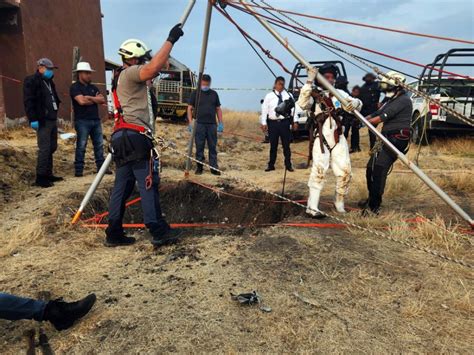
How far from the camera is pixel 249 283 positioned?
2879 mm

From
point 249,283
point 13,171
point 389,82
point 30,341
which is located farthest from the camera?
point 13,171

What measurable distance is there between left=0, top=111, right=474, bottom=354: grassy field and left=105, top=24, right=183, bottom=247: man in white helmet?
32 centimetres

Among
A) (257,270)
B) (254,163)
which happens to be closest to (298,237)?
(257,270)

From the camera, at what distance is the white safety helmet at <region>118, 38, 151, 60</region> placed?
3.48 meters

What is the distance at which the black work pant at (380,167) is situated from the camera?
4.55 metres

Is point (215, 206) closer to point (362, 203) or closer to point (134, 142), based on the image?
point (362, 203)

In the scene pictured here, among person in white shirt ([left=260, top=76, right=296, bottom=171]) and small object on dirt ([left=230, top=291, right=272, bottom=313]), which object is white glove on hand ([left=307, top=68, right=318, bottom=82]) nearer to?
small object on dirt ([left=230, top=291, right=272, bottom=313])

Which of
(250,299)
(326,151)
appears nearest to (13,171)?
→ (326,151)

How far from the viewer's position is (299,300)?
267 cm

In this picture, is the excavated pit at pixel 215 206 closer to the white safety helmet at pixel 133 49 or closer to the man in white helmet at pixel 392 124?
the man in white helmet at pixel 392 124

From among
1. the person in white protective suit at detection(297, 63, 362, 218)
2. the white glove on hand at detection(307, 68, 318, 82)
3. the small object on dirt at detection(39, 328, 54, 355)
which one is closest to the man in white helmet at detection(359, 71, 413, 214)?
the person in white protective suit at detection(297, 63, 362, 218)

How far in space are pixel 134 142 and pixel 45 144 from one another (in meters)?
2.63

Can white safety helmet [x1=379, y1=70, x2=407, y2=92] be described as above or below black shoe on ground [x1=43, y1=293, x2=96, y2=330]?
above

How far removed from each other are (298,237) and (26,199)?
3.68m
